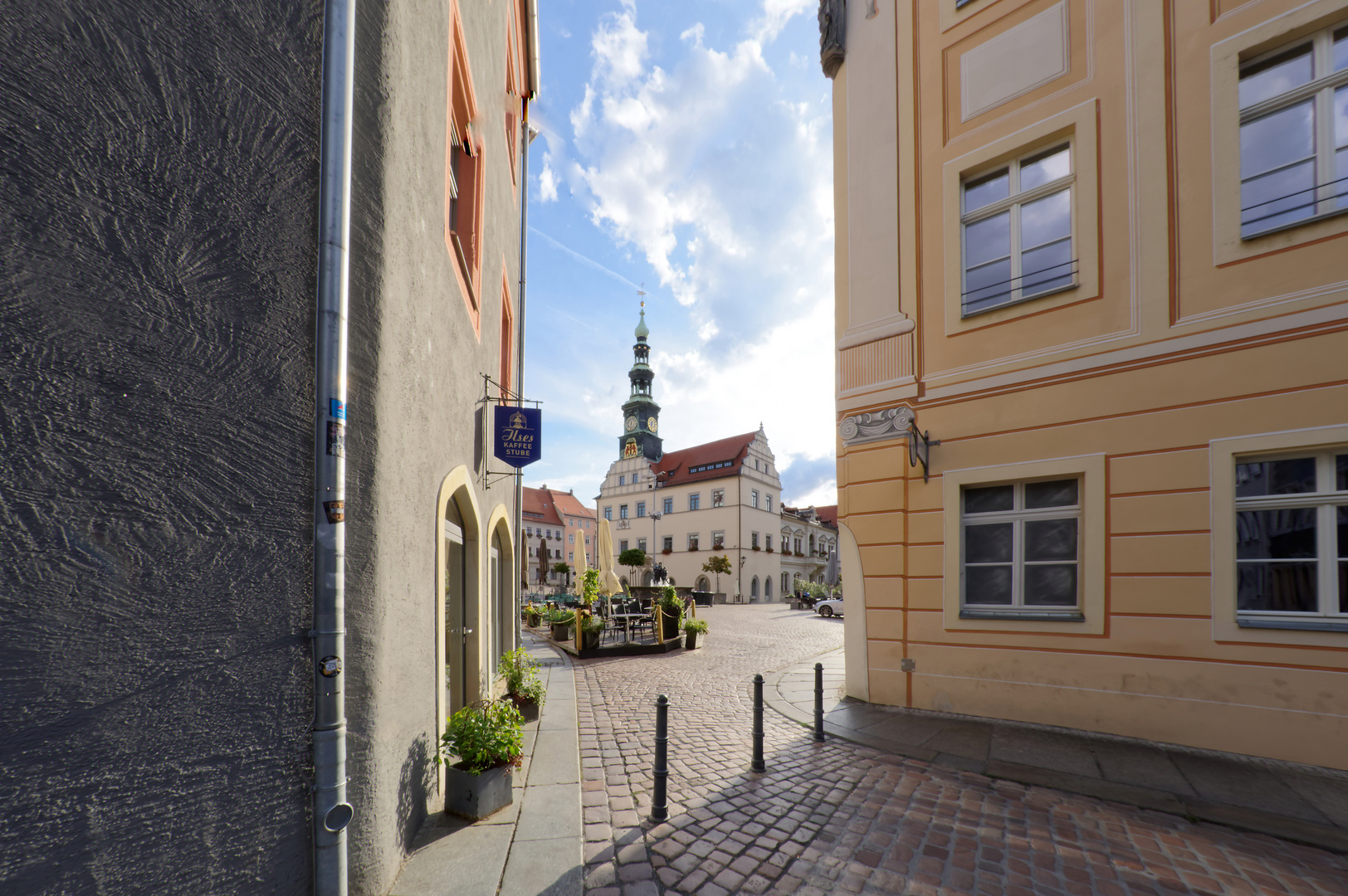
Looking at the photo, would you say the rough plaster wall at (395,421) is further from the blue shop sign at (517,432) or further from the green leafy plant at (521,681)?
the green leafy plant at (521,681)

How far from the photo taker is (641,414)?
62.1 meters

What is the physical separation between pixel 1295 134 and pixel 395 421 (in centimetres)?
936

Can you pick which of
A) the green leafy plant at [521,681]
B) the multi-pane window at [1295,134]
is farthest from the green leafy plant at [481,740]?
the multi-pane window at [1295,134]

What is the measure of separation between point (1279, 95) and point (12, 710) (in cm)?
1094

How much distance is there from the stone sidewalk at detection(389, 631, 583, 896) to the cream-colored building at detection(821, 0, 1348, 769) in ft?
16.9

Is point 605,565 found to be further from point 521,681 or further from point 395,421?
point 395,421

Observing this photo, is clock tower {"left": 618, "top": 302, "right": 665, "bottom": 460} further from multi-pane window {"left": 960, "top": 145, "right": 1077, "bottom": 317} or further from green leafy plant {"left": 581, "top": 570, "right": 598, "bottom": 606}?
multi-pane window {"left": 960, "top": 145, "right": 1077, "bottom": 317}

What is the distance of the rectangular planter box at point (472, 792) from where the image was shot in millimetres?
4250

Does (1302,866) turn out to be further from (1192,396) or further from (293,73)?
(293,73)

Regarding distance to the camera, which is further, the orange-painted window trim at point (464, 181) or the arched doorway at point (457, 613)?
the arched doorway at point (457, 613)

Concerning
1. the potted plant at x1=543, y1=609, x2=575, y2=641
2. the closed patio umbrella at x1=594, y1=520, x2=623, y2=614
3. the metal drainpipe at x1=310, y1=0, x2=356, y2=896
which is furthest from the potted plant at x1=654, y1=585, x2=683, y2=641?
the metal drainpipe at x1=310, y1=0, x2=356, y2=896

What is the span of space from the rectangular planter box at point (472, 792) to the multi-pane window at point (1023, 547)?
625 cm

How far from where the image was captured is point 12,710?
203 cm

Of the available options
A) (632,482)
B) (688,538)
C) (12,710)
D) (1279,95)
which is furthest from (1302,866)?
(632,482)
